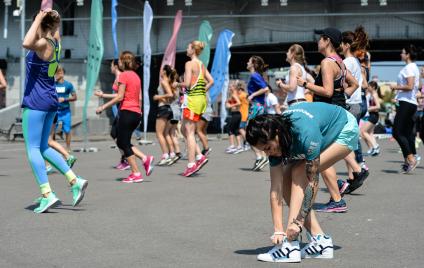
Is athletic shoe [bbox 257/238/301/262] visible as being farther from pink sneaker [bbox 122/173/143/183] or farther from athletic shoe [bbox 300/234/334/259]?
pink sneaker [bbox 122/173/143/183]

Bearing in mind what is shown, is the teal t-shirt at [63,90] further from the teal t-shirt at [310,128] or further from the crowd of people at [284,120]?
the teal t-shirt at [310,128]

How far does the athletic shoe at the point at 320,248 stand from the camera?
19.3ft

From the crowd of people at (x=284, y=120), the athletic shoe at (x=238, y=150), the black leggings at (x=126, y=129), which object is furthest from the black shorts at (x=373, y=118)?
the black leggings at (x=126, y=129)

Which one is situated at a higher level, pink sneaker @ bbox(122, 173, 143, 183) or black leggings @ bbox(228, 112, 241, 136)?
pink sneaker @ bbox(122, 173, 143, 183)

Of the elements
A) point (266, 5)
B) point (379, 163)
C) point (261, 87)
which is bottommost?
point (379, 163)

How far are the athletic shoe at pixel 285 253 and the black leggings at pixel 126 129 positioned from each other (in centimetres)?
550

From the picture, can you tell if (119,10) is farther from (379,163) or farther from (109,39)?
(379,163)

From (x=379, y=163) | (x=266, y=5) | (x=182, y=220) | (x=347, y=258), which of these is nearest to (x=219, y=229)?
(x=182, y=220)

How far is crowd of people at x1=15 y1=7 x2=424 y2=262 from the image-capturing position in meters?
5.46

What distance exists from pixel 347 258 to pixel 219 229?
1541 millimetres

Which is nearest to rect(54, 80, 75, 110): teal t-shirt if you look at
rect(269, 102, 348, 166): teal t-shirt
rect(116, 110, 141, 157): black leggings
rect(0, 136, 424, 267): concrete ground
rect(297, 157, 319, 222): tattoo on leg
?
rect(0, 136, 424, 267): concrete ground

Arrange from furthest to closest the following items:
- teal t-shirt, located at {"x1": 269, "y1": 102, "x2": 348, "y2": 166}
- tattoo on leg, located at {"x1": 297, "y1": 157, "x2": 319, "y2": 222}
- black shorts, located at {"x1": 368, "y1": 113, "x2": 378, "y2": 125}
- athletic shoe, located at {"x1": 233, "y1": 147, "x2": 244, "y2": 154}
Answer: athletic shoe, located at {"x1": 233, "y1": 147, "x2": 244, "y2": 154} < black shorts, located at {"x1": 368, "y1": 113, "x2": 378, "y2": 125} < tattoo on leg, located at {"x1": 297, "y1": 157, "x2": 319, "y2": 222} < teal t-shirt, located at {"x1": 269, "y1": 102, "x2": 348, "y2": 166}

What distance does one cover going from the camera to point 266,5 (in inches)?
1582

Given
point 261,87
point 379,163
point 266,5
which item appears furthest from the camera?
point 266,5
